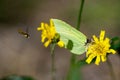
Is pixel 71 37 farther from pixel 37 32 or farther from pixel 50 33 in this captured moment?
pixel 37 32

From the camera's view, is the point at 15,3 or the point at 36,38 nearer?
the point at 36,38

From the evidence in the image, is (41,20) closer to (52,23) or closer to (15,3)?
(15,3)

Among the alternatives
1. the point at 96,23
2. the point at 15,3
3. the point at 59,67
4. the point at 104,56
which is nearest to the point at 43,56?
the point at 59,67

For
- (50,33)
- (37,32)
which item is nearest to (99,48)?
(50,33)

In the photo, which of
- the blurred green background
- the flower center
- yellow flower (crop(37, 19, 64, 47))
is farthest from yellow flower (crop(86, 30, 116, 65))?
the blurred green background

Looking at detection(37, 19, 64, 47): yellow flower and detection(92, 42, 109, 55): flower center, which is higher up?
detection(37, 19, 64, 47): yellow flower

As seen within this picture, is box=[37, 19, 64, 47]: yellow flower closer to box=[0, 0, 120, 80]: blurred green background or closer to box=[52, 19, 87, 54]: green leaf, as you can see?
box=[52, 19, 87, 54]: green leaf
